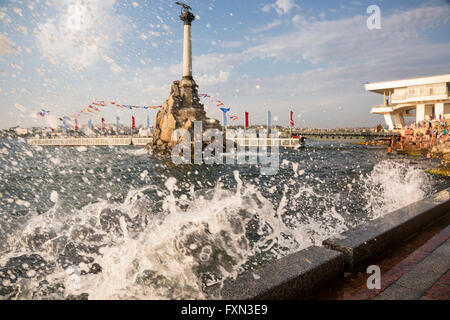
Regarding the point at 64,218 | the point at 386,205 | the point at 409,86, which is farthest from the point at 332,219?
the point at 409,86

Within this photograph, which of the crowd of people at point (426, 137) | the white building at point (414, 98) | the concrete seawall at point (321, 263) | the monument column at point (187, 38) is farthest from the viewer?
the white building at point (414, 98)

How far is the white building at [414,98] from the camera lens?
2254 inches

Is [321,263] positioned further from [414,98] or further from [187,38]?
[414,98]

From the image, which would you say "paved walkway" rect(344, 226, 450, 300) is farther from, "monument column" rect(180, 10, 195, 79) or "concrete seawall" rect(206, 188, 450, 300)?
"monument column" rect(180, 10, 195, 79)

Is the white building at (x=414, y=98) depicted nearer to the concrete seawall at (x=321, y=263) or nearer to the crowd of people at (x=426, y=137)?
the crowd of people at (x=426, y=137)

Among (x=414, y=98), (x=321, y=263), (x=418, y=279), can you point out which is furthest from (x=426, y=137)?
(x=321, y=263)

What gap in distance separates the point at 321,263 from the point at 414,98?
7279 centimetres

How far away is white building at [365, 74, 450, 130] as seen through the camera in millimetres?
57250

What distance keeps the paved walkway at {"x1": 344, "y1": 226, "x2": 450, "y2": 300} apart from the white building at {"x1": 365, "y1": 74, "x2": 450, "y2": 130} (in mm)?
64530

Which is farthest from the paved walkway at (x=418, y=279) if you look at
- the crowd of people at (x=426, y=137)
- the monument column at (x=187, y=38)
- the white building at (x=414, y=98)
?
the white building at (x=414, y=98)

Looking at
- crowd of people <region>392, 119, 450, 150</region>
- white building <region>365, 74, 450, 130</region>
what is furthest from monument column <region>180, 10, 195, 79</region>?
white building <region>365, 74, 450, 130</region>

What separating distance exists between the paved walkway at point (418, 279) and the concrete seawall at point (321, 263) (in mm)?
339

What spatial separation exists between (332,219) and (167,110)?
45.4 meters

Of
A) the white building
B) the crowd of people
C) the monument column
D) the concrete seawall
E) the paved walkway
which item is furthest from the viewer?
the white building
